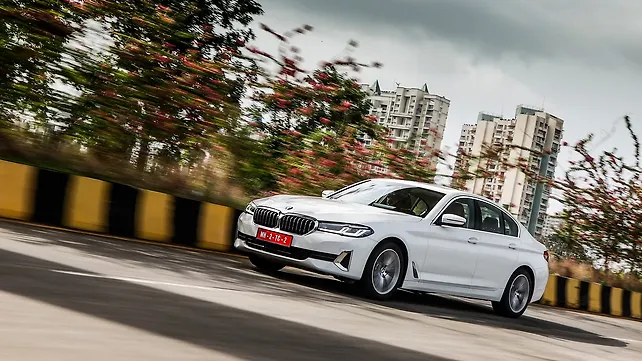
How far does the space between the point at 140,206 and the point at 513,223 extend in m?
5.16

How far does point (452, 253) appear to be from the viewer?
38.0 feet

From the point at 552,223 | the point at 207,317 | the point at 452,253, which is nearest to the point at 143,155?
the point at 452,253

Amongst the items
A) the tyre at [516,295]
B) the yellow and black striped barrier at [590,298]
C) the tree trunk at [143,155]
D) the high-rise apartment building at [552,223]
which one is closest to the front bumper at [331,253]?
the tyre at [516,295]

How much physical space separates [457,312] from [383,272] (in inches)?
69.3

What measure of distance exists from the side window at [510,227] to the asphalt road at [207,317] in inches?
45.8

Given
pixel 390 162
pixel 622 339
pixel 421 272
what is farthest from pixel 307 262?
pixel 390 162

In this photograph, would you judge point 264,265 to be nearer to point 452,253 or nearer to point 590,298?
point 452,253

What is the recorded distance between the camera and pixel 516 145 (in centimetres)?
2248

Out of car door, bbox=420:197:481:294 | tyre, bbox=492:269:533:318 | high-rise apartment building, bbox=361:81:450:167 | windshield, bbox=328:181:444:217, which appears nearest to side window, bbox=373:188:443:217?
windshield, bbox=328:181:444:217

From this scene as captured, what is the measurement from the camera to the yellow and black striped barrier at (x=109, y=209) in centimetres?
1119

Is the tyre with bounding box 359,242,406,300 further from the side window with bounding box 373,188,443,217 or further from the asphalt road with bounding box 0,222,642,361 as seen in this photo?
the side window with bounding box 373,188,443,217

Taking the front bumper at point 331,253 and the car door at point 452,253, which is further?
the car door at point 452,253

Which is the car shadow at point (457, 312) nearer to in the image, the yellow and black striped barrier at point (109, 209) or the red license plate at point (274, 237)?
the red license plate at point (274, 237)

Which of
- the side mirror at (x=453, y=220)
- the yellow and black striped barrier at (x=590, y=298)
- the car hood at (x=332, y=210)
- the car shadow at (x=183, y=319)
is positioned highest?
the side mirror at (x=453, y=220)
